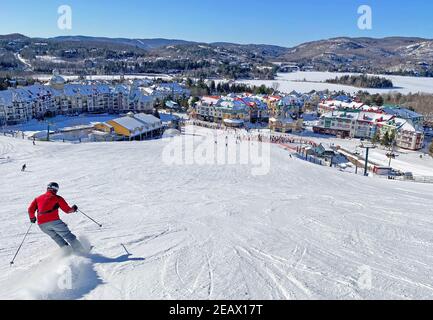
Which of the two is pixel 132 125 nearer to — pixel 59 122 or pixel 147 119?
pixel 147 119

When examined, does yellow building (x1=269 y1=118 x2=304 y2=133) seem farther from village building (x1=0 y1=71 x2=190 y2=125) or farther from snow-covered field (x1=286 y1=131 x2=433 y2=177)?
village building (x1=0 y1=71 x2=190 y2=125)

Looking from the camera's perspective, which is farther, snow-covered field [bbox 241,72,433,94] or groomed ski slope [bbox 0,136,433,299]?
snow-covered field [bbox 241,72,433,94]

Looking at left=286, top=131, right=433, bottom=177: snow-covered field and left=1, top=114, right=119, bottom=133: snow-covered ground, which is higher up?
left=1, top=114, right=119, bottom=133: snow-covered ground

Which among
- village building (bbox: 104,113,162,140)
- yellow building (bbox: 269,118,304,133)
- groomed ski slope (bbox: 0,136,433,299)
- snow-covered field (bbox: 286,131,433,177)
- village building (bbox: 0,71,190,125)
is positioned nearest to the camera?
groomed ski slope (bbox: 0,136,433,299)

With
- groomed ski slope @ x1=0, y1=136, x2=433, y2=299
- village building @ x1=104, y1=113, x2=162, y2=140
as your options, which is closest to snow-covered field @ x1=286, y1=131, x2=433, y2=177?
groomed ski slope @ x1=0, y1=136, x2=433, y2=299

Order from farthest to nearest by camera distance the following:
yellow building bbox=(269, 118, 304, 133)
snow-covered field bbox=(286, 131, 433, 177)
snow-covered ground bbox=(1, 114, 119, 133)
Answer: yellow building bbox=(269, 118, 304, 133), snow-covered ground bbox=(1, 114, 119, 133), snow-covered field bbox=(286, 131, 433, 177)

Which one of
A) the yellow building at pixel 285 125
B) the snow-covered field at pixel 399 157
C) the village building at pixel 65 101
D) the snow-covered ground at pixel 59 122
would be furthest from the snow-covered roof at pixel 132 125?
the snow-covered field at pixel 399 157

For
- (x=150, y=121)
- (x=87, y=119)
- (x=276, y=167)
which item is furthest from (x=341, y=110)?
(x=87, y=119)
